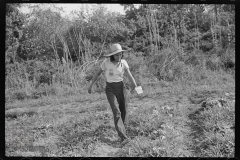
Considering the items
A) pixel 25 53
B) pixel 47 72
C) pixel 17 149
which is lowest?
pixel 17 149

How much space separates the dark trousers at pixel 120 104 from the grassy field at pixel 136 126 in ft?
0.88

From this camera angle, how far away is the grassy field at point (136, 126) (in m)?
4.02

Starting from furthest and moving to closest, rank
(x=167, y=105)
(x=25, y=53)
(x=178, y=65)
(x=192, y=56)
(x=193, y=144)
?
(x=25, y=53) < (x=192, y=56) < (x=178, y=65) < (x=167, y=105) < (x=193, y=144)

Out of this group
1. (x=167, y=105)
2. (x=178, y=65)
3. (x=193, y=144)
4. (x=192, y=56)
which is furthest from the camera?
(x=192, y=56)

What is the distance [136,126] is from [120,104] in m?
0.63

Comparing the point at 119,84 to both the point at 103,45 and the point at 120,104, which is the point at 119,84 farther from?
the point at 103,45

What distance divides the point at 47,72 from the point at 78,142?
15.5 ft

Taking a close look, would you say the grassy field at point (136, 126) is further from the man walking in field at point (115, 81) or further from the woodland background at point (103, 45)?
the woodland background at point (103, 45)

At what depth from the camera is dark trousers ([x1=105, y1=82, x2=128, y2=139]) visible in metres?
4.20

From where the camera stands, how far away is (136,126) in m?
4.84

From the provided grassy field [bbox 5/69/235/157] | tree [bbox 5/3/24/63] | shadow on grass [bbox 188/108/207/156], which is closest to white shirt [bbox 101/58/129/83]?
grassy field [bbox 5/69/235/157]
